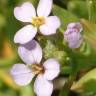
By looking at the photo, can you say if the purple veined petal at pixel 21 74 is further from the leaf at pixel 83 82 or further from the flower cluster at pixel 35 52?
the leaf at pixel 83 82

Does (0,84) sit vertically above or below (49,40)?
below

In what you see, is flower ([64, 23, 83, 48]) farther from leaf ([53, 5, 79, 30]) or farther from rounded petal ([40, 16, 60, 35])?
leaf ([53, 5, 79, 30])

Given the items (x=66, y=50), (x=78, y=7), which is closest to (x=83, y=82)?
(x=66, y=50)

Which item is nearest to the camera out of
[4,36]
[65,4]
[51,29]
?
[51,29]

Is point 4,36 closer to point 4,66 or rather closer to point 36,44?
point 4,66

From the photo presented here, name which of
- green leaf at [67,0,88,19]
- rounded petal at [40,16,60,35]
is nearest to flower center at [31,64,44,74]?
rounded petal at [40,16,60,35]

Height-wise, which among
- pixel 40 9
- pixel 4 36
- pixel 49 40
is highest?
pixel 40 9

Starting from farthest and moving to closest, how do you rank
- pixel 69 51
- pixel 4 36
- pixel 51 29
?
pixel 4 36
pixel 69 51
pixel 51 29

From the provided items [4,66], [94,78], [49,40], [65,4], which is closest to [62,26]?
[49,40]

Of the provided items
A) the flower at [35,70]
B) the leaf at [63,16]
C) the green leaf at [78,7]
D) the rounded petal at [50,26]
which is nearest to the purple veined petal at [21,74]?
the flower at [35,70]
